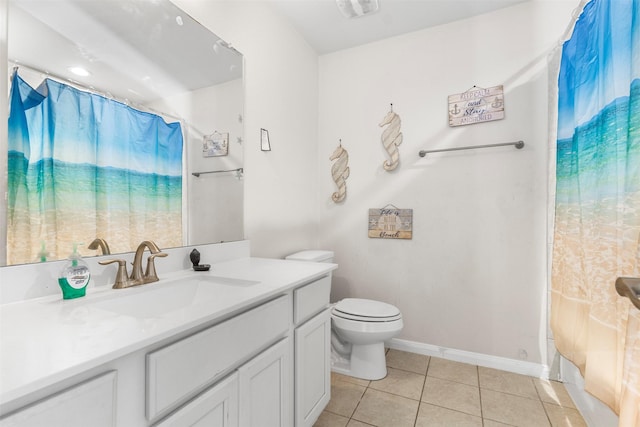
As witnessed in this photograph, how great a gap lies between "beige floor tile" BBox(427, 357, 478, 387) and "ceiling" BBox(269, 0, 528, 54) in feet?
8.24

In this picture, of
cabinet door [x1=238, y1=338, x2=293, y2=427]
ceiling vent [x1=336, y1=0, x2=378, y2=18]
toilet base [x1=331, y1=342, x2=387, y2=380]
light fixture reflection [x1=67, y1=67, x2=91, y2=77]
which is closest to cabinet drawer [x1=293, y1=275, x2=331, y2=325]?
cabinet door [x1=238, y1=338, x2=293, y2=427]

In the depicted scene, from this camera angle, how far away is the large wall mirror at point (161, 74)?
0.98 meters

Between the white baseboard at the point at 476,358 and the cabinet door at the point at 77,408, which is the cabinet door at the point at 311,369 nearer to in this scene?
the cabinet door at the point at 77,408

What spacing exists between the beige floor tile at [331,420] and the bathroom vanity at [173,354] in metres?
0.18

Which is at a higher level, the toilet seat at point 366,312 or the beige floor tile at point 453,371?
the toilet seat at point 366,312

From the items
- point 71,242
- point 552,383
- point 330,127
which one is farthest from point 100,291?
point 552,383

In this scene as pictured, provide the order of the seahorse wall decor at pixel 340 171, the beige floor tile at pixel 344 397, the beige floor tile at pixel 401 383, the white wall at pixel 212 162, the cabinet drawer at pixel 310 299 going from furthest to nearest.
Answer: the seahorse wall decor at pixel 340 171 → the beige floor tile at pixel 401 383 → the beige floor tile at pixel 344 397 → the white wall at pixel 212 162 → the cabinet drawer at pixel 310 299

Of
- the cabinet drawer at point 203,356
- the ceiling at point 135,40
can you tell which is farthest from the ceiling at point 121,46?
the cabinet drawer at point 203,356

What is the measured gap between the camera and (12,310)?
82 centimetres

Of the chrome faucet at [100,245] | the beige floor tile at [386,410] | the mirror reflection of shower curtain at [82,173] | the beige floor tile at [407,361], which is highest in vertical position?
the mirror reflection of shower curtain at [82,173]

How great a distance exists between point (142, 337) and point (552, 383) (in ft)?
7.79

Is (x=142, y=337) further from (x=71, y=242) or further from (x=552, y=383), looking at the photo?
(x=552, y=383)

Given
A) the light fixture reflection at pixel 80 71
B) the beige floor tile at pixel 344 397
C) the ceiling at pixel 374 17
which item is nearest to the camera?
the light fixture reflection at pixel 80 71

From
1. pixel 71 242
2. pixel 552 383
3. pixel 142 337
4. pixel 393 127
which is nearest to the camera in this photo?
pixel 142 337
